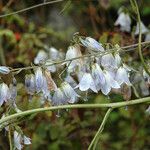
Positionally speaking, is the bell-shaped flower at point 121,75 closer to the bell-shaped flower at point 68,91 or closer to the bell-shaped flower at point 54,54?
the bell-shaped flower at point 68,91

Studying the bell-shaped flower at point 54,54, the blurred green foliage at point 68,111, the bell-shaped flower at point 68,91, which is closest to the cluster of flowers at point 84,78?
the bell-shaped flower at point 68,91

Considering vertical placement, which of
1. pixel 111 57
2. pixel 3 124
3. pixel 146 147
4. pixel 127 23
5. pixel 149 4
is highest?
pixel 149 4

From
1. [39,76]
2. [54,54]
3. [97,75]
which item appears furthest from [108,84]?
[54,54]

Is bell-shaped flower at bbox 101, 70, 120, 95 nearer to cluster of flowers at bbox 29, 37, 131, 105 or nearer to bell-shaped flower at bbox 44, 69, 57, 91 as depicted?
cluster of flowers at bbox 29, 37, 131, 105

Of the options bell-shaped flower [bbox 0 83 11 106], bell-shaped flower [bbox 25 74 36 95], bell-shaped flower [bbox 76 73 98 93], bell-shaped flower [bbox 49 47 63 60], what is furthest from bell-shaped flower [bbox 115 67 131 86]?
bell-shaped flower [bbox 49 47 63 60]

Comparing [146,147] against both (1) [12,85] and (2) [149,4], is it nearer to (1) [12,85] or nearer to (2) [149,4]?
(2) [149,4]

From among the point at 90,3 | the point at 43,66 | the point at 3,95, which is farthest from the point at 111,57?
the point at 90,3

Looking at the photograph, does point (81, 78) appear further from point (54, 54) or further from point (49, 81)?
point (54, 54)
